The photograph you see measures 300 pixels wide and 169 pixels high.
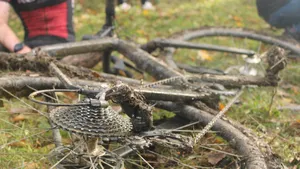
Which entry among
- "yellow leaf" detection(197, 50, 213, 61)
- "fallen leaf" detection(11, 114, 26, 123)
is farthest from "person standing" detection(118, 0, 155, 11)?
"fallen leaf" detection(11, 114, 26, 123)

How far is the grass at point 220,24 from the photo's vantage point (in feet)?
7.98

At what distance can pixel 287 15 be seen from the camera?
173 inches

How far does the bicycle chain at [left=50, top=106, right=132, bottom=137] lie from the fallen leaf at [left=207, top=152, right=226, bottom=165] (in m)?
0.73

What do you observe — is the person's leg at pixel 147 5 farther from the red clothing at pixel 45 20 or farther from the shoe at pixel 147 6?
the red clothing at pixel 45 20

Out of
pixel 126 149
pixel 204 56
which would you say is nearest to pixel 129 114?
pixel 126 149

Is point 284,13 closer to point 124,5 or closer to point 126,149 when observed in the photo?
point 126,149

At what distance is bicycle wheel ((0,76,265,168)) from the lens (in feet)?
5.32

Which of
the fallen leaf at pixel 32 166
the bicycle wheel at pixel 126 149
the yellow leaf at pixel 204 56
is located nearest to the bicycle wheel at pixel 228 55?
the yellow leaf at pixel 204 56

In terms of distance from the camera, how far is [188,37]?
12.4 ft

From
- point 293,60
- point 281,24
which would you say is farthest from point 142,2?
point 293,60

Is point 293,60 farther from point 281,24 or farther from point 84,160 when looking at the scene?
point 84,160

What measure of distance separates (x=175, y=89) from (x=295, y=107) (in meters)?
1.27

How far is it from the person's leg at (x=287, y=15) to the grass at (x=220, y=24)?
0.51 meters

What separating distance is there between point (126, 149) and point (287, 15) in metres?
3.08
